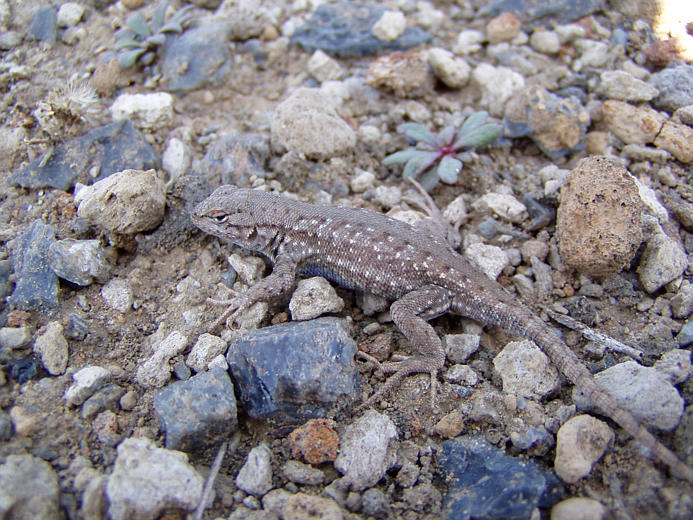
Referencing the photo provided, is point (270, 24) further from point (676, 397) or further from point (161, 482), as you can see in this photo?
point (676, 397)

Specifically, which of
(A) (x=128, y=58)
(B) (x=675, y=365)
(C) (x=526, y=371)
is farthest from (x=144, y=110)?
(B) (x=675, y=365)

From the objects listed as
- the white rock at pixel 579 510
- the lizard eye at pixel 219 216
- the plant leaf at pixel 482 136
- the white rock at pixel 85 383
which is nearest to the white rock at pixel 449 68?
the plant leaf at pixel 482 136

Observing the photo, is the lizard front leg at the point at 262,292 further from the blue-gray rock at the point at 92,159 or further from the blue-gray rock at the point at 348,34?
the blue-gray rock at the point at 348,34

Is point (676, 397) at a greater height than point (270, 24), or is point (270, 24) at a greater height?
point (270, 24)

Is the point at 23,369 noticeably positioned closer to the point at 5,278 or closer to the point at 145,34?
the point at 5,278

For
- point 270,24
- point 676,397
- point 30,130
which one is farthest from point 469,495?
point 270,24

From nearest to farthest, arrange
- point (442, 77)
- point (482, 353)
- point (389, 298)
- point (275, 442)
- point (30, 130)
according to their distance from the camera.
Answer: point (275, 442), point (482, 353), point (389, 298), point (30, 130), point (442, 77)
